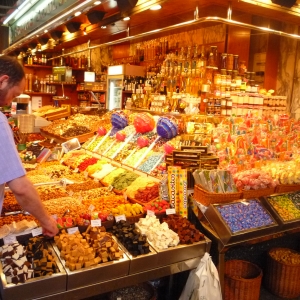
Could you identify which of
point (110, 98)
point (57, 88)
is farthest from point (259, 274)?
point (57, 88)

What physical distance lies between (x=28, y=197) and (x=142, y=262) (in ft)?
3.21

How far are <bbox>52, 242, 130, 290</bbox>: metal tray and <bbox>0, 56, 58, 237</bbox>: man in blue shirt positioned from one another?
477 mm

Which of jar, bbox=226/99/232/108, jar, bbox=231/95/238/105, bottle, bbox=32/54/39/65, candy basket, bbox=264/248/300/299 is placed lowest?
candy basket, bbox=264/248/300/299

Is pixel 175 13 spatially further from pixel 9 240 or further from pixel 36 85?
pixel 36 85

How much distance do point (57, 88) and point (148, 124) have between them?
27.4 ft

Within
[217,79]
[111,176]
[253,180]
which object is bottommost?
[111,176]

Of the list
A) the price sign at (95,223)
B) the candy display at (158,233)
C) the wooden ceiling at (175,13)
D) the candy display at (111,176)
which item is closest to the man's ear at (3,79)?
the price sign at (95,223)

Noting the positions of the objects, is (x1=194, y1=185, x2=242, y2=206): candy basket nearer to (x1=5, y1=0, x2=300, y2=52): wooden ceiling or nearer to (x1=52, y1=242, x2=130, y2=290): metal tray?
(x1=52, y1=242, x2=130, y2=290): metal tray

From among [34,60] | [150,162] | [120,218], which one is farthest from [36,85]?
[120,218]

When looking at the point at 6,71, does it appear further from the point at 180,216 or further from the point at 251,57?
the point at 251,57

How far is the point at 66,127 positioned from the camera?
20.7 feet

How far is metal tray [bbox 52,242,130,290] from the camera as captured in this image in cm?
221

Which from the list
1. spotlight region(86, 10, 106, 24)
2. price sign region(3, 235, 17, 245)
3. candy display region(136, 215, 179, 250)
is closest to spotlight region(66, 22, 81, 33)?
spotlight region(86, 10, 106, 24)

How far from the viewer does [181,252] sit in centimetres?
264
